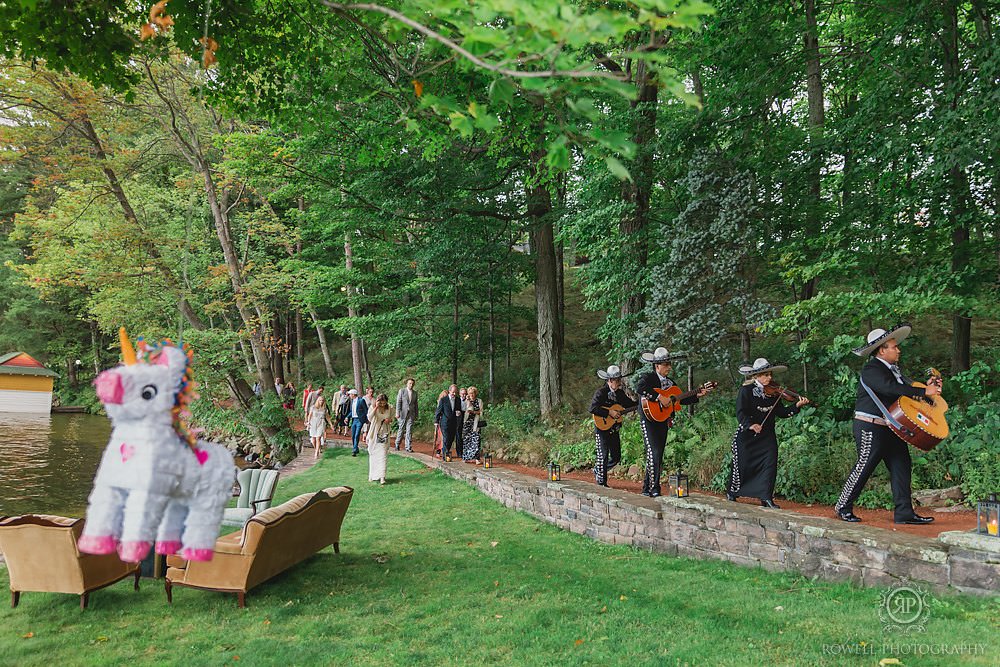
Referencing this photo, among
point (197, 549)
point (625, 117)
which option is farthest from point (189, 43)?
point (625, 117)

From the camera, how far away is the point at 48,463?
17.5 m

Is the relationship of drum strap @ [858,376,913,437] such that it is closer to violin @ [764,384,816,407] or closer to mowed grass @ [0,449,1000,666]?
violin @ [764,384,816,407]

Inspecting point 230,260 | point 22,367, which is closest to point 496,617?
point 230,260

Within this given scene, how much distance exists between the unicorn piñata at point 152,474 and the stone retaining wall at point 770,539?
224 inches

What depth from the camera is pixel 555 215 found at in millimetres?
13562

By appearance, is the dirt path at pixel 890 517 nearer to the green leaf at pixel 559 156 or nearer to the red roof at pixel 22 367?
the green leaf at pixel 559 156

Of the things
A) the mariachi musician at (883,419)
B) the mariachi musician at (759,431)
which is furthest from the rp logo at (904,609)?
Answer: the mariachi musician at (759,431)

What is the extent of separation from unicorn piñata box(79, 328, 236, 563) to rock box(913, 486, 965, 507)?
332 inches

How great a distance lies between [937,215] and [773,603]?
6558 mm

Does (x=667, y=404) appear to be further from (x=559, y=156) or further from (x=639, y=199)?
(x=559, y=156)

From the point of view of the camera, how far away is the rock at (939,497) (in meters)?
7.55

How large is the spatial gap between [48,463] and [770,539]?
19486 millimetres

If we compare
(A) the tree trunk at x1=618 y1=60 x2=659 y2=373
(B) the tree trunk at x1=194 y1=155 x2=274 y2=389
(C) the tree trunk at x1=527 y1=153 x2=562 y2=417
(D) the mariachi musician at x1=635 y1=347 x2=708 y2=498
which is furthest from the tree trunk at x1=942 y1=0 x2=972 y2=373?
(B) the tree trunk at x1=194 y1=155 x2=274 y2=389

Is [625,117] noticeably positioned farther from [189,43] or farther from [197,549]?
[197,549]
